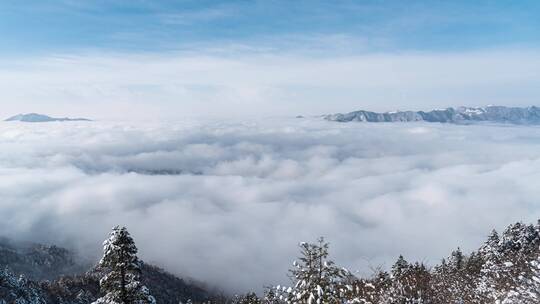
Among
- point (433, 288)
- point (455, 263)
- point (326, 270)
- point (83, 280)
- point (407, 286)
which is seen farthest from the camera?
point (83, 280)

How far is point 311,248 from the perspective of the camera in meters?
20.9

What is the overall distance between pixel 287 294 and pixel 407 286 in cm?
1440

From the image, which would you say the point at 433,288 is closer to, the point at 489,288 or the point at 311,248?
the point at 489,288

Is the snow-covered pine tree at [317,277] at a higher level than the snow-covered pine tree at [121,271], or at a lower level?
higher

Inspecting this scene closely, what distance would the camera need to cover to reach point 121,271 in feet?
93.7

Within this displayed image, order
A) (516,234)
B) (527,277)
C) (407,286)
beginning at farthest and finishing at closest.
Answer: (516,234)
(407,286)
(527,277)

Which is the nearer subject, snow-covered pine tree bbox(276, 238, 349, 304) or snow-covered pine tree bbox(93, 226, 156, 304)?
snow-covered pine tree bbox(276, 238, 349, 304)

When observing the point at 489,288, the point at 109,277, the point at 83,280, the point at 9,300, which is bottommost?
the point at 83,280

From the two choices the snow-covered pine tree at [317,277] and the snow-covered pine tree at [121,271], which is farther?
the snow-covered pine tree at [121,271]

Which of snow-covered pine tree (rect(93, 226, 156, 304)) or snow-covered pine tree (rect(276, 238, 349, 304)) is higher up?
snow-covered pine tree (rect(276, 238, 349, 304))

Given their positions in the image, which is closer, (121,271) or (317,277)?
(317,277)

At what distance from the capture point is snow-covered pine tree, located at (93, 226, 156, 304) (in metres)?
27.9

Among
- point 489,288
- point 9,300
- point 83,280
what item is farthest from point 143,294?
point 83,280

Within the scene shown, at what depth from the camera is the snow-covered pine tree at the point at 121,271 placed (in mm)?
27859
